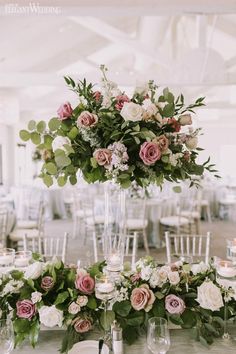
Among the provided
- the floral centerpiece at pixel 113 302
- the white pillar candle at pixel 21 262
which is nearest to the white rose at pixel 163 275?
the floral centerpiece at pixel 113 302

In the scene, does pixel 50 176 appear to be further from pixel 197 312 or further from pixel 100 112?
pixel 197 312

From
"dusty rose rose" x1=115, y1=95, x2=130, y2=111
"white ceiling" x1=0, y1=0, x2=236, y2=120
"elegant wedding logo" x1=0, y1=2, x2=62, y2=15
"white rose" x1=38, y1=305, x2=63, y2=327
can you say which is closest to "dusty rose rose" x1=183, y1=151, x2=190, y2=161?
"dusty rose rose" x1=115, y1=95, x2=130, y2=111

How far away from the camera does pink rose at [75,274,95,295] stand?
1.47 metres

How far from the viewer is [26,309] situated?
1465 mm

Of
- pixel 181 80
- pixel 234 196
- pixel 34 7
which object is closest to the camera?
pixel 34 7

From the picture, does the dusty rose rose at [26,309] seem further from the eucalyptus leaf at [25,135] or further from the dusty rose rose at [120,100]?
the dusty rose rose at [120,100]

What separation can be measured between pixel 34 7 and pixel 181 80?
4851 mm

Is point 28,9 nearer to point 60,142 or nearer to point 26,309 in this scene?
point 60,142

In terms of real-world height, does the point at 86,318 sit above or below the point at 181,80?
below

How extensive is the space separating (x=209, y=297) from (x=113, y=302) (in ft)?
1.26

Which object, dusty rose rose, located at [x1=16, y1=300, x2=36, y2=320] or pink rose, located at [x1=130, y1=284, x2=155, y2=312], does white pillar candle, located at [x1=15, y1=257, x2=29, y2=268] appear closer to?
dusty rose rose, located at [x1=16, y1=300, x2=36, y2=320]

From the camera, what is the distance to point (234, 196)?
9.27m

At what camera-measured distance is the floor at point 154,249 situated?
5410 mm

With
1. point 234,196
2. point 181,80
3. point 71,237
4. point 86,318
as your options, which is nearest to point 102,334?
point 86,318
